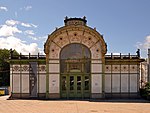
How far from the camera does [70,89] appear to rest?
2500cm

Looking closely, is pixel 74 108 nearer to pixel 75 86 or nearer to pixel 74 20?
pixel 75 86

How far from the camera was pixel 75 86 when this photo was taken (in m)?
25.0

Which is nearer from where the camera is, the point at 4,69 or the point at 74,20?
the point at 74,20

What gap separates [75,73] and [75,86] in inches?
54.7

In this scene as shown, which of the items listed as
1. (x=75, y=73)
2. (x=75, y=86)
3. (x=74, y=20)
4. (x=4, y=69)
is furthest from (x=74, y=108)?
(x=4, y=69)

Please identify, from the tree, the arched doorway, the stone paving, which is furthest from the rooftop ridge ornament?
the tree

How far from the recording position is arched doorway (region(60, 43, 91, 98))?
982 inches

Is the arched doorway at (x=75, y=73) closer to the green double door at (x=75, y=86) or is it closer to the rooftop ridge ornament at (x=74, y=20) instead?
the green double door at (x=75, y=86)

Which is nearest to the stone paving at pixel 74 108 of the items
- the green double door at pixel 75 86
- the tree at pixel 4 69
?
the green double door at pixel 75 86

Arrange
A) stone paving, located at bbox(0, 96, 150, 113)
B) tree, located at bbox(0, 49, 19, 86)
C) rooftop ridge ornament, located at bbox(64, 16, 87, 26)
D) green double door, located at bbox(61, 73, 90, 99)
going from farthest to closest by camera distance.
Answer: tree, located at bbox(0, 49, 19, 86) < rooftop ridge ornament, located at bbox(64, 16, 87, 26) < green double door, located at bbox(61, 73, 90, 99) < stone paving, located at bbox(0, 96, 150, 113)

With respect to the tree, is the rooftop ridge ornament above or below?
above

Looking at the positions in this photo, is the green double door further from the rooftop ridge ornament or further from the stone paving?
the rooftop ridge ornament

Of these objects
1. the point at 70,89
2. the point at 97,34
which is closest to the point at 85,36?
the point at 97,34

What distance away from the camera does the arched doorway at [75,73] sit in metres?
25.0
